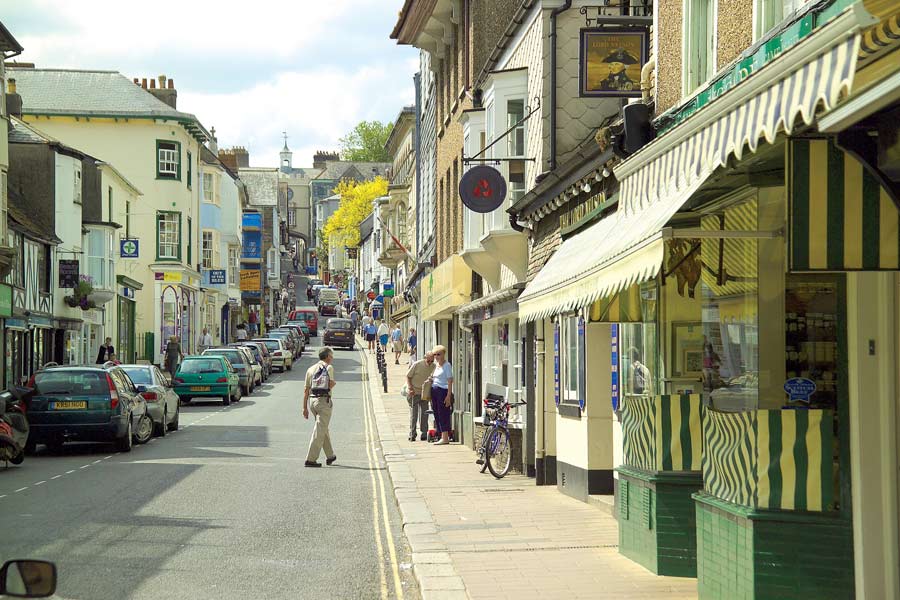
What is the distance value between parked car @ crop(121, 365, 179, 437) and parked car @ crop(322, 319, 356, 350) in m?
50.8

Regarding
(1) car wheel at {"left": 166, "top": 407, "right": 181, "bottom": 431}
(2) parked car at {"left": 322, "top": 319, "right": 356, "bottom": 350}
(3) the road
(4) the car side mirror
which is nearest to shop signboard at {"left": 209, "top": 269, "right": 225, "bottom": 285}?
(2) parked car at {"left": 322, "top": 319, "right": 356, "bottom": 350}

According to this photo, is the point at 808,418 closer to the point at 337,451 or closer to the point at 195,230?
the point at 337,451

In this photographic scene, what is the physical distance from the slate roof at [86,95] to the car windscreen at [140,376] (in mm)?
32159

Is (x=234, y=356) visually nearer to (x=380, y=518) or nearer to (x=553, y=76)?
(x=553, y=76)

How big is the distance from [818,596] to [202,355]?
110 feet

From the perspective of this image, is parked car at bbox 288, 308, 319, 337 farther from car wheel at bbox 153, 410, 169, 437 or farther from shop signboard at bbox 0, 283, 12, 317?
car wheel at bbox 153, 410, 169, 437

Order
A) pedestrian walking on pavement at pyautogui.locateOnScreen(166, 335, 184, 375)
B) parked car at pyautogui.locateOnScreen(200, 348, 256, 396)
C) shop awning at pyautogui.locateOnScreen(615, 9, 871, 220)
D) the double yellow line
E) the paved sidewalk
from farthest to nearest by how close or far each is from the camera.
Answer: pedestrian walking on pavement at pyautogui.locateOnScreen(166, 335, 184, 375), parked car at pyautogui.locateOnScreen(200, 348, 256, 396), the double yellow line, the paved sidewalk, shop awning at pyautogui.locateOnScreen(615, 9, 871, 220)

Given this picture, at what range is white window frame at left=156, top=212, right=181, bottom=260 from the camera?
5981 cm

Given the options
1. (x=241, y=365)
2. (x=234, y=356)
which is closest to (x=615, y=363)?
(x=241, y=365)

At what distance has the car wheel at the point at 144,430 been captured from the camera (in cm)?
2359

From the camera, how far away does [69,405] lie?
2136 cm

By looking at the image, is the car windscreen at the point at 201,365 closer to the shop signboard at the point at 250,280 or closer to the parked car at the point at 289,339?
the parked car at the point at 289,339

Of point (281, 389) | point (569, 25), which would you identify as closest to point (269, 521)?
point (569, 25)

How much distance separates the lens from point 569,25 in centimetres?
1731
